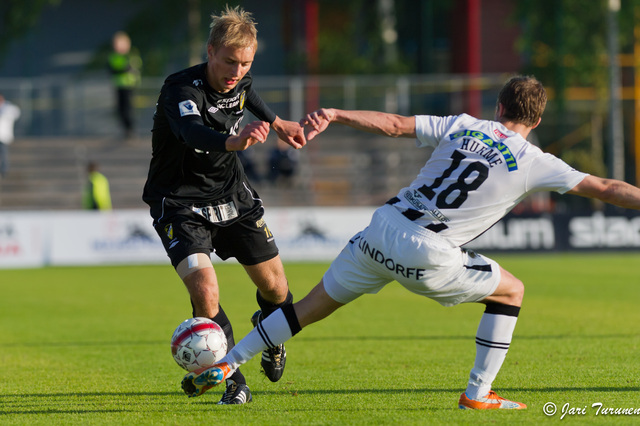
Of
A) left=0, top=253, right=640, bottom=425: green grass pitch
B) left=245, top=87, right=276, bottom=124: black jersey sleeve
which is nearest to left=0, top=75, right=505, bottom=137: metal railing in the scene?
left=0, top=253, right=640, bottom=425: green grass pitch

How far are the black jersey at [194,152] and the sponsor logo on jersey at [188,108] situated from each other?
3.4 inches

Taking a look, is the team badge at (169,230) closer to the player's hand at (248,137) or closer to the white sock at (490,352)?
the player's hand at (248,137)

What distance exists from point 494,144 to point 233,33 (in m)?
1.76

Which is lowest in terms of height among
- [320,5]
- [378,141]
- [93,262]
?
[93,262]

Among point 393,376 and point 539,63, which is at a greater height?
point 539,63

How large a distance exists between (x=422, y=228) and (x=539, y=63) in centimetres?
2400

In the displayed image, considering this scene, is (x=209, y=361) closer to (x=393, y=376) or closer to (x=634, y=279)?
(x=393, y=376)

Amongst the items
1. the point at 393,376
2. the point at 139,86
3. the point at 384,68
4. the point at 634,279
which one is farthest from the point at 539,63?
the point at 393,376

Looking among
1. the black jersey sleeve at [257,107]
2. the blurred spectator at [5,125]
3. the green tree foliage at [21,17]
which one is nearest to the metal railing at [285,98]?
the blurred spectator at [5,125]

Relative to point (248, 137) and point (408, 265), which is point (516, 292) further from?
point (248, 137)

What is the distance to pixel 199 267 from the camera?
6.16 m

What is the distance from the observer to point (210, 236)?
259 inches

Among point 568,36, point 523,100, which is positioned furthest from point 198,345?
point 568,36

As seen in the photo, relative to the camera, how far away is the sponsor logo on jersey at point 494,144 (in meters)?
5.55
